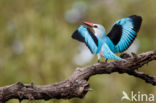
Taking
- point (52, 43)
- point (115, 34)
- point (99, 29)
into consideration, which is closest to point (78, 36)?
point (99, 29)

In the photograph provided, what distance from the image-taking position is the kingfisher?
2.83 m

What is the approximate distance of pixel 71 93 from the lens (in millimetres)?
2656

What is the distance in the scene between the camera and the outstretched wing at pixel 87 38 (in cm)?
281

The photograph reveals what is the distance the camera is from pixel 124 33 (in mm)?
2961

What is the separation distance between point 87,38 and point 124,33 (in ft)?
0.98

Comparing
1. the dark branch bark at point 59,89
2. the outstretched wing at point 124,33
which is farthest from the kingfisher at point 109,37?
the dark branch bark at point 59,89

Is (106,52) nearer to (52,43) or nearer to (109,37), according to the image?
(109,37)

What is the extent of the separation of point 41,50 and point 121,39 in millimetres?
1883

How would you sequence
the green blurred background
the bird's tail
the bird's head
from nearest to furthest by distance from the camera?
the bird's tail < the bird's head < the green blurred background

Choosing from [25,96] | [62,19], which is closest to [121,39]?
[25,96]

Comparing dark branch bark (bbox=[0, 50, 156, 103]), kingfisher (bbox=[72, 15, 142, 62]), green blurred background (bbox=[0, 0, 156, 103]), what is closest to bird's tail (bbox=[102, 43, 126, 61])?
kingfisher (bbox=[72, 15, 142, 62])

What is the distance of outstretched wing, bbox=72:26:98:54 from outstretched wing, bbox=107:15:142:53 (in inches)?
6.4

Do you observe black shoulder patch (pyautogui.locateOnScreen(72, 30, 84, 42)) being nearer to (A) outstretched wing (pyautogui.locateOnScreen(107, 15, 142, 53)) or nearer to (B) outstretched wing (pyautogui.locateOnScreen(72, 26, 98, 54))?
(B) outstretched wing (pyautogui.locateOnScreen(72, 26, 98, 54))

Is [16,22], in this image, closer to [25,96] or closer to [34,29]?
[34,29]
